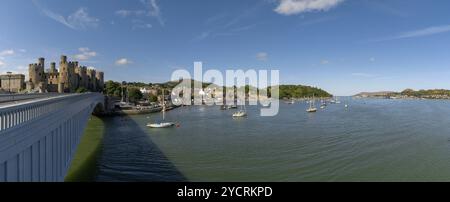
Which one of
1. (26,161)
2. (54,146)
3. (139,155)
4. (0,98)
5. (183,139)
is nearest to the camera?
(26,161)

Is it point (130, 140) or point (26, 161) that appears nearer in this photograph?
point (26, 161)

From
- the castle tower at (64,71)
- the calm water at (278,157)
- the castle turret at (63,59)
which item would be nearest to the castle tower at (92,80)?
the castle turret at (63,59)

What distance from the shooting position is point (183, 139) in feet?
82.1

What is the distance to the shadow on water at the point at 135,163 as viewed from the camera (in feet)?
45.7

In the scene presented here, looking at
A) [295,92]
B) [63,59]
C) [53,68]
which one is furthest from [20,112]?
[295,92]

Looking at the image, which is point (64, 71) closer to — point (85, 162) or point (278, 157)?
point (85, 162)

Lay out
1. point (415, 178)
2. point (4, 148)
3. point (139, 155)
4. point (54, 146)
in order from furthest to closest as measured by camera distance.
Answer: point (139, 155)
point (415, 178)
point (54, 146)
point (4, 148)

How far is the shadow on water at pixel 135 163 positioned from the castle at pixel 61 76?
128 ft

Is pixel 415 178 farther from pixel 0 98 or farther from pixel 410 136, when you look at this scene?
pixel 0 98

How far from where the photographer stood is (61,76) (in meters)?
62.7

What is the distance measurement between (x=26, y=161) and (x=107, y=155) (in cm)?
1445

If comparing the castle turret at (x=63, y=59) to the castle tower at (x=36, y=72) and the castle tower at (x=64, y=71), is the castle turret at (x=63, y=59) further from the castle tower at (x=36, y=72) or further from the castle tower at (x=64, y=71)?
the castle tower at (x=36, y=72)

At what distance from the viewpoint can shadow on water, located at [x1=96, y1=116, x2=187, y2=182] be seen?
13922mm
